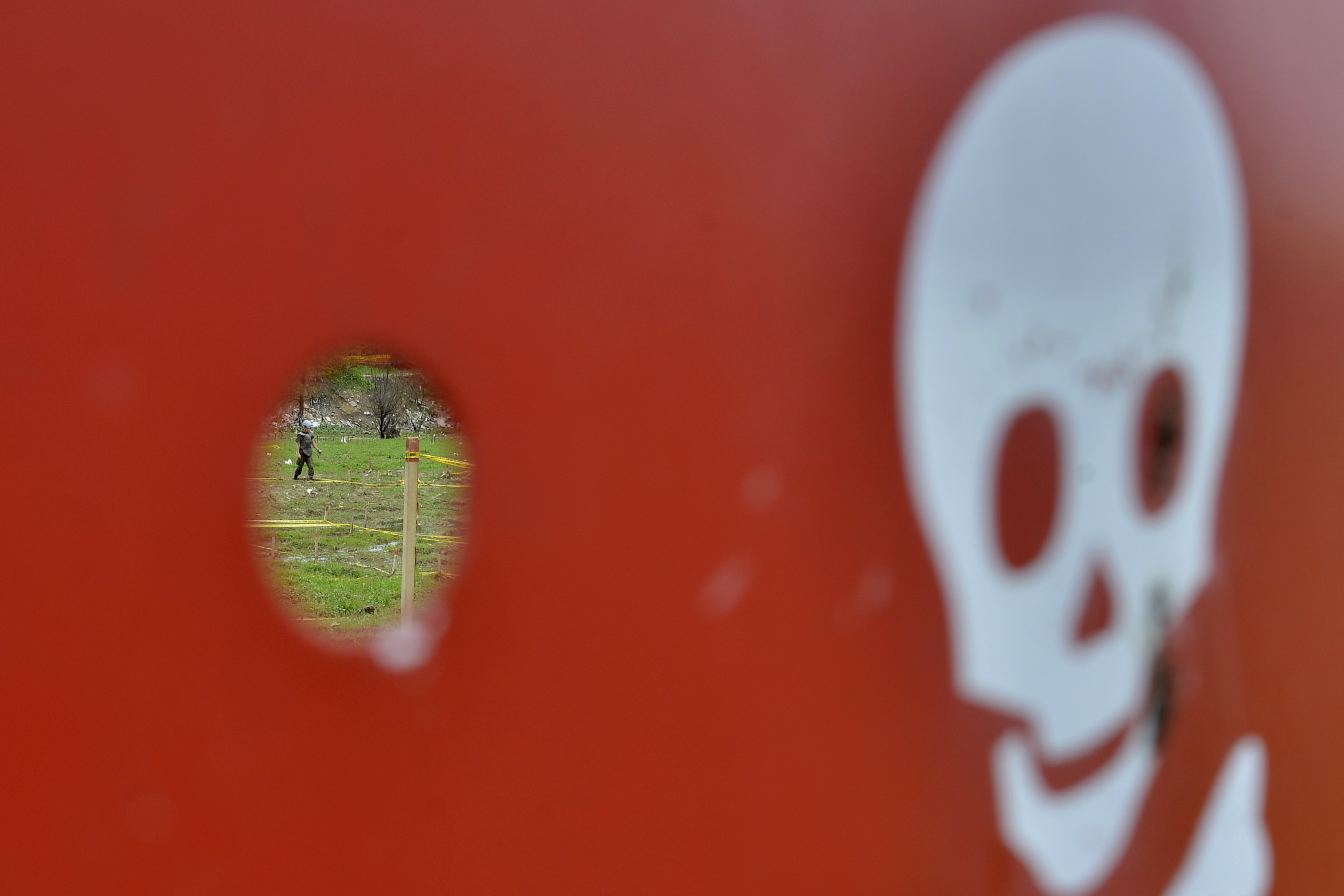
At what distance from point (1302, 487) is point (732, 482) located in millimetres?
1040

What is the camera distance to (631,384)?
1.29 m

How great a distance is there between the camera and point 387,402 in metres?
11.3

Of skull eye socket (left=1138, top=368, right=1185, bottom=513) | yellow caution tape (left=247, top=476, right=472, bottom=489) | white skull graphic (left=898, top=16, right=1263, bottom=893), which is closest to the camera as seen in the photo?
white skull graphic (left=898, top=16, right=1263, bottom=893)

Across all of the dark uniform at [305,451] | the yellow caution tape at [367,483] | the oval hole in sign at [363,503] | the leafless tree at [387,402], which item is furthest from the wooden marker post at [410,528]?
the leafless tree at [387,402]

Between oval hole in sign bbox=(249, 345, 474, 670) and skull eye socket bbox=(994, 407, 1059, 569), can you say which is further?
skull eye socket bbox=(994, 407, 1059, 569)

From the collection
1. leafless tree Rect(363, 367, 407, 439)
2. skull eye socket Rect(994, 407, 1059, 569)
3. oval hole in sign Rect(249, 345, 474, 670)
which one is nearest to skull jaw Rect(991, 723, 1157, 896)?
skull eye socket Rect(994, 407, 1059, 569)

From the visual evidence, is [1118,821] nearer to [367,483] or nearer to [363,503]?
[363,503]

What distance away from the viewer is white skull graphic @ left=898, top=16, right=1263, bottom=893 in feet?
4.66

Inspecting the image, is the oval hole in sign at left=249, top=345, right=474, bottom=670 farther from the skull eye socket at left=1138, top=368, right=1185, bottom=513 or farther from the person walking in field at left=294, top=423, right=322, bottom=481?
the skull eye socket at left=1138, top=368, right=1185, bottom=513

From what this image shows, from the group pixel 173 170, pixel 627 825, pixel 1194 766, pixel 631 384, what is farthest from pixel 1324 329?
pixel 173 170

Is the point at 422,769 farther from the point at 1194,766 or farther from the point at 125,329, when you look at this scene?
the point at 1194,766

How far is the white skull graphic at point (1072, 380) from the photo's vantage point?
1.42m

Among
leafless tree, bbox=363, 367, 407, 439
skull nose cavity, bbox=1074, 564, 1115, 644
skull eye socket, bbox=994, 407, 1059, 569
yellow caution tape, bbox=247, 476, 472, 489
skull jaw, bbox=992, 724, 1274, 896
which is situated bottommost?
skull jaw, bbox=992, 724, 1274, 896

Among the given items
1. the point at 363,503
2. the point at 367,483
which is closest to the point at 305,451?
the point at 367,483
